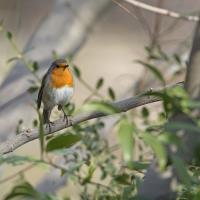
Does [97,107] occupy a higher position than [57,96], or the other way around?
[97,107]

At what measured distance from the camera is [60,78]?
2822mm

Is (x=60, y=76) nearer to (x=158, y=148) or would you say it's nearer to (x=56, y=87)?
(x=56, y=87)

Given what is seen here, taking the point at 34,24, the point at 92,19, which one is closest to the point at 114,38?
the point at 34,24

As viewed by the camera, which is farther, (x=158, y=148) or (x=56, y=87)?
(x=56, y=87)

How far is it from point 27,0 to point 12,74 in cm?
376

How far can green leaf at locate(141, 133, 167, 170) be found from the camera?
577mm

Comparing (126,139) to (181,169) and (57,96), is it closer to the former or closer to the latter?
(181,169)

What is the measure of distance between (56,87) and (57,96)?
72mm

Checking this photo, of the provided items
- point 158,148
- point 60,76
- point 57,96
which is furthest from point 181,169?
point 60,76

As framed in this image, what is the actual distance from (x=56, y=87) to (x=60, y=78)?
0.05 metres

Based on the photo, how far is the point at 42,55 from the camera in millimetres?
2479

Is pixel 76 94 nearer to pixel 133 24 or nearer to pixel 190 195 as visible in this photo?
pixel 133 24

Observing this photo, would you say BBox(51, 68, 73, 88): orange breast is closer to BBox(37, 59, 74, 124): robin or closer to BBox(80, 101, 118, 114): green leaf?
BBox(37, 59, 74, 124): robin

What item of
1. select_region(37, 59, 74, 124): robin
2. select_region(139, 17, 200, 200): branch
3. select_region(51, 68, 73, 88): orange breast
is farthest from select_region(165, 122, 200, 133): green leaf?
select_region(51, 68, 73, 88): orange breast
